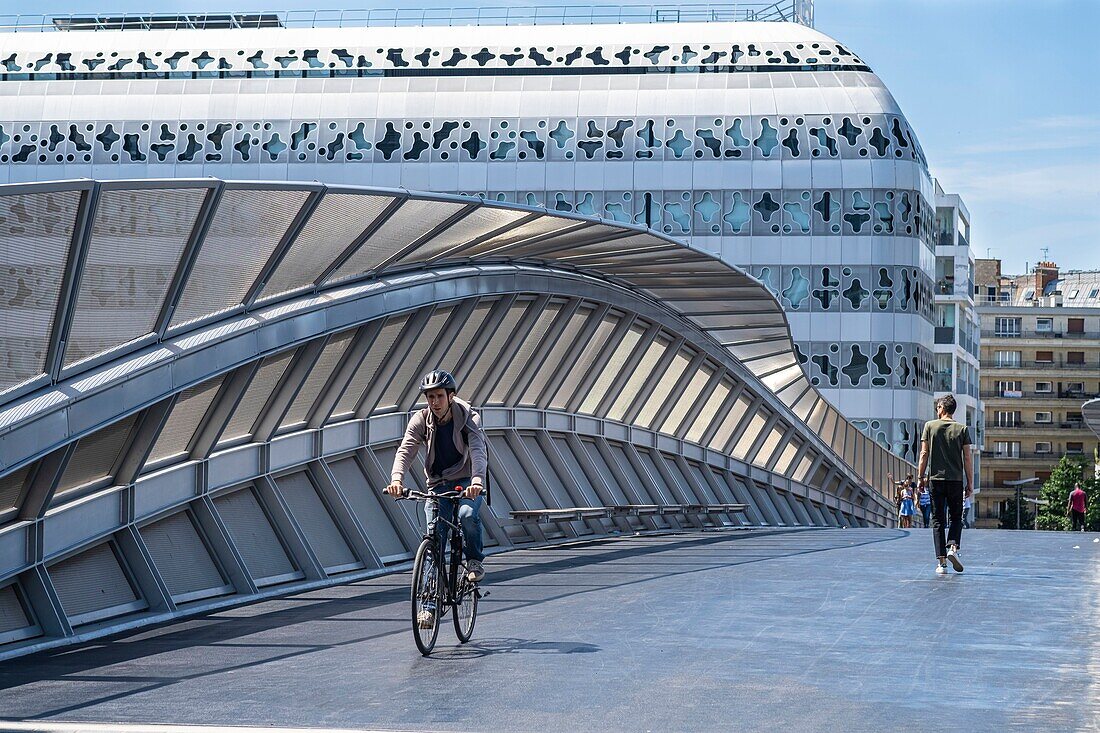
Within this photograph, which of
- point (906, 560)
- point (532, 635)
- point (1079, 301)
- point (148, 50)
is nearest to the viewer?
point (532, 635)

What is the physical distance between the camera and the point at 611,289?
21484 millimetres

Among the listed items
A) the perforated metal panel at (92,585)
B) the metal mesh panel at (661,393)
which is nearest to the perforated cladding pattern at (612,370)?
the metal mesh panel at (661,393)

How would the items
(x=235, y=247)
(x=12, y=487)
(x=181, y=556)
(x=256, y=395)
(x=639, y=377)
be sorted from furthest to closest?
1. (x=639, y=377)
2. (x=256, y=395)
3. (x=181, y=556)
4. (x=235, y=247)
5. (x=12, y=487)

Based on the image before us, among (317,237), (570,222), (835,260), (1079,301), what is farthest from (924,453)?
(1079,301)

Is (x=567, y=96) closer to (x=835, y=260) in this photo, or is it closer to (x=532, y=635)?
(x=835, y=260)

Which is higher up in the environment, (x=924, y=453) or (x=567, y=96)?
(x=567, y=96)

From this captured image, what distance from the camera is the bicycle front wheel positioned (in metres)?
9.09

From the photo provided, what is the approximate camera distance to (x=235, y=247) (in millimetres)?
11461

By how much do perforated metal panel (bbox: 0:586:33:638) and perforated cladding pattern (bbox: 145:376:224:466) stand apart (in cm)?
204

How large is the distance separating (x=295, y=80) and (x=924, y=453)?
170 ft

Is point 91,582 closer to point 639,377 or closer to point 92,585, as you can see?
point 92,585

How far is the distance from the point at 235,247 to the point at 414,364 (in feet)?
17.8

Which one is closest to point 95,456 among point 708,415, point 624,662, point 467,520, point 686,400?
point 467,520

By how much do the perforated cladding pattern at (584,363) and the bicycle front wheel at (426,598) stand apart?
40.8ft
